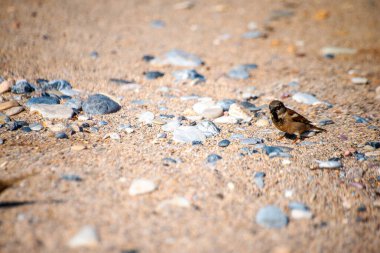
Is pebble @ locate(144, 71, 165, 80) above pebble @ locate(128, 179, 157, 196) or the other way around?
the other way around

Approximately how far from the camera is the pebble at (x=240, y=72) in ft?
20.2

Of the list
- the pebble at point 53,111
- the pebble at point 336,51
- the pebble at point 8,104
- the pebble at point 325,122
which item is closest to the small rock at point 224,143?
the pebble at point 325,122

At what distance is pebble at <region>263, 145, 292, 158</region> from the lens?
3.77 m

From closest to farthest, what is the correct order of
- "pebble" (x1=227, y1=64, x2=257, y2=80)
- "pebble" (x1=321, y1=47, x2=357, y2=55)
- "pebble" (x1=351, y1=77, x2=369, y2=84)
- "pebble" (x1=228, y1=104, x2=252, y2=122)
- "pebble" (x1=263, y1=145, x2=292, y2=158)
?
"pebble" (x1=263, y1=145, x2=292, y2=158) → "pebble" (x1=228, y1=104, x2=252, y2=122) → "pebble" (x1=351, y1=77, x2=369, y2=84) → "pebble" (x1=227, y1=64, x2=257, y2=80) → "pebble" (x1=321, y1=47, x2=357, y2=55)

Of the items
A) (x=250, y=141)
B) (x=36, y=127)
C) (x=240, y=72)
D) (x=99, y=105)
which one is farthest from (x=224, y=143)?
(x=240, y=72)

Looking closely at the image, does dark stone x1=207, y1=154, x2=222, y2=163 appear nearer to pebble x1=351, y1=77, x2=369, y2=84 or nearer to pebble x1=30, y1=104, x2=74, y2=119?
pebble x1=30, y1=104, x2=74, y2=119

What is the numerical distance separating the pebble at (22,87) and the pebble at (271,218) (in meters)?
3.65

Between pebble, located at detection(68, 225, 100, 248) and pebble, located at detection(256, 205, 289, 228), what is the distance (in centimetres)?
130

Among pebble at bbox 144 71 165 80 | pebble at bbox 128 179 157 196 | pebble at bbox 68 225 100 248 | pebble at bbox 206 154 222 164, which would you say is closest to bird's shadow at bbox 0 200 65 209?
pebble at bbox 68 225 100 248

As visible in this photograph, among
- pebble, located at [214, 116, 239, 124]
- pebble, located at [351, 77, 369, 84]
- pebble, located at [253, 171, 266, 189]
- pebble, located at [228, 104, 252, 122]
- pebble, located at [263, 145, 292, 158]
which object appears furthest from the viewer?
pebble, located at [351, 77, 369, 84]

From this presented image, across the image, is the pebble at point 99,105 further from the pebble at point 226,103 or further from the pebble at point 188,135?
the pebble at point 226,103

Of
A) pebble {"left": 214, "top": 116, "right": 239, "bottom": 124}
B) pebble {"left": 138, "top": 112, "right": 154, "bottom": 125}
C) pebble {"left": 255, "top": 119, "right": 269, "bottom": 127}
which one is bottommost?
pebble {"left": 255, "top": 119, "right": 269, "bottom": 127}

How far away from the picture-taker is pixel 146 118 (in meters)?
4.53

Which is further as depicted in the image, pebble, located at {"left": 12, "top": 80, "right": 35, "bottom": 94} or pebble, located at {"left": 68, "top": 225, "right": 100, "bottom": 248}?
pebble, located at {"left": 12, "top": 80, "right": 35, "bottom": 94}
